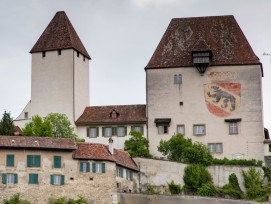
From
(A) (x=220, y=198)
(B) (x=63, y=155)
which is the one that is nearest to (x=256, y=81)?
(A) (x=220, y=198)

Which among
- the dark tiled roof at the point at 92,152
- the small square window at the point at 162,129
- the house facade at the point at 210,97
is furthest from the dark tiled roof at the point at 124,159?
the small square window at the point at 162,129

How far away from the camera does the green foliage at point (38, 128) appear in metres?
105

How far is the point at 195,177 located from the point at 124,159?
7.69m

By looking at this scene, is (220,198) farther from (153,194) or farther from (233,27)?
(233,27)

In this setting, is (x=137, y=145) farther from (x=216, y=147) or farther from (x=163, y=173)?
(x=216, y=147)

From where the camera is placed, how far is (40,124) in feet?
348

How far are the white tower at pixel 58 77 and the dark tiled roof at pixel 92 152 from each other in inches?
683

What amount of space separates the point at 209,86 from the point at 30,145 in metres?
25.9

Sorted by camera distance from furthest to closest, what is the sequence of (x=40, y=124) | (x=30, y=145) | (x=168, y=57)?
(x=168, y=57)
(x=40, y=124)
(x=30, y=145)

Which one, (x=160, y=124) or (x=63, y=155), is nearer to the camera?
(x=63, y=155)

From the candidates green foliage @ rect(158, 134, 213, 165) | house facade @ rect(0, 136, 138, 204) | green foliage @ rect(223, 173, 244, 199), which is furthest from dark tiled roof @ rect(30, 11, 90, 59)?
green foliage @ rect(223, 173, 244, 199)

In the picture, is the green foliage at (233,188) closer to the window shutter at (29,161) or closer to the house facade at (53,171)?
the house facade at (53,171)

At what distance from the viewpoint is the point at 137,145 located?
10819 centimetres

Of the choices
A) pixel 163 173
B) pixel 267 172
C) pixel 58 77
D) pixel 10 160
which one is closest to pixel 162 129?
pixel 163 173
